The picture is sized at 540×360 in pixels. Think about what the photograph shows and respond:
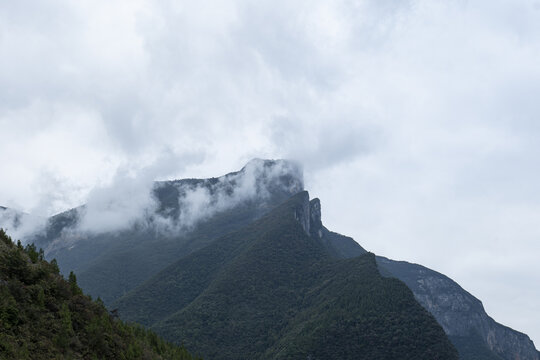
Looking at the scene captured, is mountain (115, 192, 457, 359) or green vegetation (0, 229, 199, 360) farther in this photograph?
mountain (115, 192, 457, 359)

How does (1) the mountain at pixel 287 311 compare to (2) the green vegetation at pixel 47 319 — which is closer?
(2) the green vegetation at pixel 47 319

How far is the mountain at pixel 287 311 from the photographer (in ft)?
393

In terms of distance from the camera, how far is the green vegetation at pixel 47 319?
29.7m

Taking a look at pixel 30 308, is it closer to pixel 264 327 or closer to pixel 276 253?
pixel 264 327

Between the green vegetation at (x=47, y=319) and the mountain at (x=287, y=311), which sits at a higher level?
the mountain at (x=287, y=311)

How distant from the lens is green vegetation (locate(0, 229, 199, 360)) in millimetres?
29688

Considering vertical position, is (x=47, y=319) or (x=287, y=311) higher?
(x=287, y=311)

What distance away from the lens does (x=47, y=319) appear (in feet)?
109

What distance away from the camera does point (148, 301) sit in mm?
168625

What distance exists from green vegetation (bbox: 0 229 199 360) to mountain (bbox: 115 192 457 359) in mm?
82392

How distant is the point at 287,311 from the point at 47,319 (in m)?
131

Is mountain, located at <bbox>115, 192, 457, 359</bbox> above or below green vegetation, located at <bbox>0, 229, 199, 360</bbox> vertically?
above

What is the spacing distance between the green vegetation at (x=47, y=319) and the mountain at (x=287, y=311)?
8239cm

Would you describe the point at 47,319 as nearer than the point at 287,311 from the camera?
Yes
